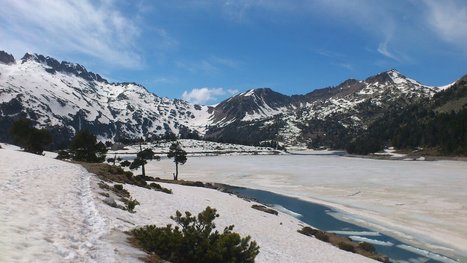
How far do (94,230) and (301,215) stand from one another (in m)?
44.3

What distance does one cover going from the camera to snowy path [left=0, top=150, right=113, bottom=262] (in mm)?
12578

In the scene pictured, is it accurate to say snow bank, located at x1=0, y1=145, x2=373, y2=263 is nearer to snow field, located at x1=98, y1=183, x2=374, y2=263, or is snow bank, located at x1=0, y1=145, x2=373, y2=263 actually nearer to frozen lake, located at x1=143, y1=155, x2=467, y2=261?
snow field, located at x1=98, y1=183, x2=374, y2=263

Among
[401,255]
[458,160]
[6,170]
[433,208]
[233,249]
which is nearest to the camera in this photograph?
[233,249]

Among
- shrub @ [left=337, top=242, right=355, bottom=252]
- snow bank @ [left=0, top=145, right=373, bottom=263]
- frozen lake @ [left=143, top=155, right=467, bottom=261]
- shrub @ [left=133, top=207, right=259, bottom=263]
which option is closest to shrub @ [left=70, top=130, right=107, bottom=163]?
frozen lake @ [left=143, top=155, right=467, bottom=261]

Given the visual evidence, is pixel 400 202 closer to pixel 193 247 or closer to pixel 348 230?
pixel 348 230

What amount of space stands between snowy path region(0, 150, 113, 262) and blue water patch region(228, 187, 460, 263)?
28.8m

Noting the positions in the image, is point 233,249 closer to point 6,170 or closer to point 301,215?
point 6,170

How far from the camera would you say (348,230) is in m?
49.3

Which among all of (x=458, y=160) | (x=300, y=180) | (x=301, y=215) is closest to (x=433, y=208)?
(x=301, y=215)

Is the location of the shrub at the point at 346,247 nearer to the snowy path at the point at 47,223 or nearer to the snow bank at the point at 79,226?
the snow bank at the point at 79,226

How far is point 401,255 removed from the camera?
126 ft

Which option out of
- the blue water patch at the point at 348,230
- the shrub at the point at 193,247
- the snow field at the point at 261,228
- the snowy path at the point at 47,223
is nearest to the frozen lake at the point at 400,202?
the blue water patch at the point at 348,230

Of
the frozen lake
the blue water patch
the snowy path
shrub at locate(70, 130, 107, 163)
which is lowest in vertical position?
the blue water patch

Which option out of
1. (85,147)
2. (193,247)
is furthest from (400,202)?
(85,147)
